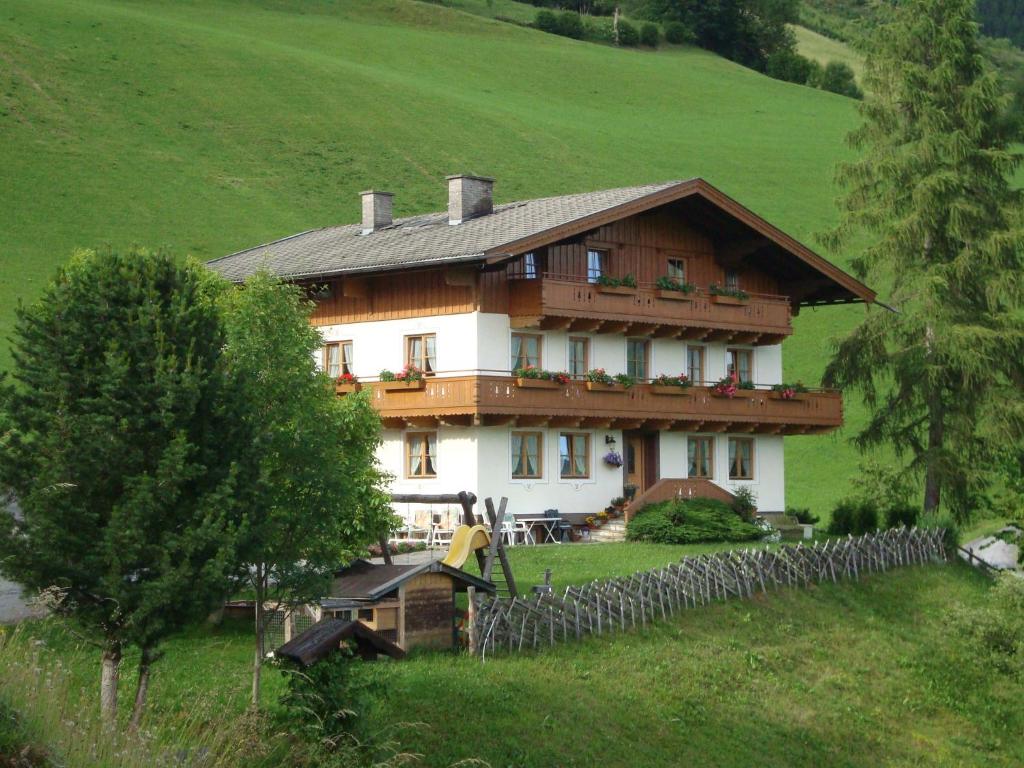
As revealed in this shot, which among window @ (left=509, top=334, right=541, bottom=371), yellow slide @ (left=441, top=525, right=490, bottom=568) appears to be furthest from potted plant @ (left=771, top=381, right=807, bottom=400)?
yellow slide @ (left=441, top=525, right=490, bottom=568)

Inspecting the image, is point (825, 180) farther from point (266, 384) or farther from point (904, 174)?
point (266, 384)

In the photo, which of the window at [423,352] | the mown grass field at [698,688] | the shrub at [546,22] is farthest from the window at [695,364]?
the shrub at [546,22]

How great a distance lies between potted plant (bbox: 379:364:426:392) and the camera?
36.9 m

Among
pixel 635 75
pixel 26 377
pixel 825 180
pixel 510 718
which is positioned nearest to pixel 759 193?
pixel 825 180

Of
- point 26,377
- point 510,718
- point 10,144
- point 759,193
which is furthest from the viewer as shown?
point 759,193

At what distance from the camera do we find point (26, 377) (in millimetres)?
15891

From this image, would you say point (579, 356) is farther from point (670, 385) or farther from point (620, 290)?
point (670, 385)

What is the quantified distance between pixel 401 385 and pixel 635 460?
7.36 meters

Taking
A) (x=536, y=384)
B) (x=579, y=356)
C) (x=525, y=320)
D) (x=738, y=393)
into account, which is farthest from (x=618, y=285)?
(x=738, y=393)

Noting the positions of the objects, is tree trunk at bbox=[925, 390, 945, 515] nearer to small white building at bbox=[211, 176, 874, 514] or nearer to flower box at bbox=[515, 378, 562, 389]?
small white building at bbox=[211, 176, 874, 514]

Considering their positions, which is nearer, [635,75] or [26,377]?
[26,377]

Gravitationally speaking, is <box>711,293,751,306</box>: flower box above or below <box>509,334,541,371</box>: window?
above

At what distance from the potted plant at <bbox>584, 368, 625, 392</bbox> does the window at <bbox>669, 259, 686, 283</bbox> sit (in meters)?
4.39

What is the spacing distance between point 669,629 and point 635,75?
293 ft
